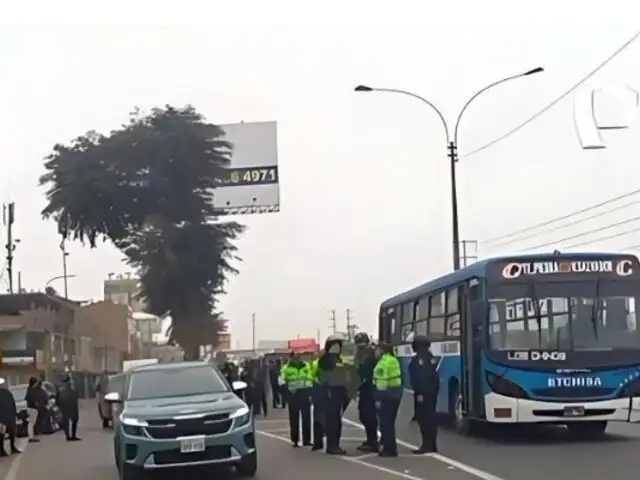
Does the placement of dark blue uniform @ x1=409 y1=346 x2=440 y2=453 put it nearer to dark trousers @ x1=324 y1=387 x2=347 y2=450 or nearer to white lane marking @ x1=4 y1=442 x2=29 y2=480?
dark trousers @ x1=324 y1=387 x2=347 y2=450

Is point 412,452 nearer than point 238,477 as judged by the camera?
No

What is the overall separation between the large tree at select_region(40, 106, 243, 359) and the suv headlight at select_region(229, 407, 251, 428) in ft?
129

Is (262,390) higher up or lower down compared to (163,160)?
lower down

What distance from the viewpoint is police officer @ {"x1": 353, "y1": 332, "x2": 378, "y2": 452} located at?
18203 millimetres

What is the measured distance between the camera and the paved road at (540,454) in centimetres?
1453

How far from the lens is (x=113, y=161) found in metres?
56.7

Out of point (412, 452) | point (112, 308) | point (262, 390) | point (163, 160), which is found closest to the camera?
point (412, 452)

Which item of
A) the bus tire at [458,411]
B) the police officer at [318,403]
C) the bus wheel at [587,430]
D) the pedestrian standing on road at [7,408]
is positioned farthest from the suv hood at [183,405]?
the bus wheel at [587,430]

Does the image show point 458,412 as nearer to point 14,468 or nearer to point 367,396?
point 367,396

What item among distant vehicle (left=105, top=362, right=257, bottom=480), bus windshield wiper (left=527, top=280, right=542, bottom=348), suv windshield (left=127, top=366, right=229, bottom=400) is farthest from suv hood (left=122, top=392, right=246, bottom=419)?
bus windshield wiper (left=527, top=280, right=542, bottom=348)

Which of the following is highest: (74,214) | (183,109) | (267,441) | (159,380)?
(183,109)

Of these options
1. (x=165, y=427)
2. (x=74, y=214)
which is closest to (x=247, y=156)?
(x=74, y=214)

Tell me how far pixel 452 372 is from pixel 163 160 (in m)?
36.2

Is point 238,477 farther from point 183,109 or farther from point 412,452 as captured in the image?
point 183,109
